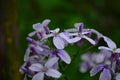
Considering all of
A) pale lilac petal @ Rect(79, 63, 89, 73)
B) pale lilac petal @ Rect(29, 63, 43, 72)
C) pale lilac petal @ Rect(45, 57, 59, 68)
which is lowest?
pale lilac petal @ Rect(79, 63, 89, 73)

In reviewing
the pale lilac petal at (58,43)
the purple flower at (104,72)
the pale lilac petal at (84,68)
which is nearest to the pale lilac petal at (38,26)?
the pale lilac petal at (58,43)

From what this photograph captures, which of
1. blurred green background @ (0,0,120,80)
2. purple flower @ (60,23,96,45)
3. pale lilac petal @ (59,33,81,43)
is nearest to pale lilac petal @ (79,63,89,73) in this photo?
blurred green background @ (0,0,120,80)

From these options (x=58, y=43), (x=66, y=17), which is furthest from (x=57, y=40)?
(x=66, y=17)

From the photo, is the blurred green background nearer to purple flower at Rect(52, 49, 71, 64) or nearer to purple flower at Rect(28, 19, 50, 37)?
purple flower at Rect(28, 19, 50, 37)

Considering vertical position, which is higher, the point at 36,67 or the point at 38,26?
the point at 38,26

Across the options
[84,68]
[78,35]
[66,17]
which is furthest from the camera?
[66,17]

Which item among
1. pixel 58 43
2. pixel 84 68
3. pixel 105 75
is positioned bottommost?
pixel 84 68

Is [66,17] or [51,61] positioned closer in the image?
[51,61]

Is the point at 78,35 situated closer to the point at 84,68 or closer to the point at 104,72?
the point at 104,72

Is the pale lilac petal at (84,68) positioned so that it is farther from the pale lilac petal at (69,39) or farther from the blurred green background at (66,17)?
the pale lilac petal at (69,39)

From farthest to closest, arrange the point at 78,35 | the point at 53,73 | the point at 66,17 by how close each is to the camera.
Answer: the point at 66,17 < the point at 78,35 < the point at 53,73

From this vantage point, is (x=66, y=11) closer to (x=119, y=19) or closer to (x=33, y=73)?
(x=119, y=19)

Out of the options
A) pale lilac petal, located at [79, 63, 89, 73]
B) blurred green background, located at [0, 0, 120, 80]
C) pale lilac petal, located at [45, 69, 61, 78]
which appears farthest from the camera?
pale lilac petal, located at [79, 63, 89, 73]
